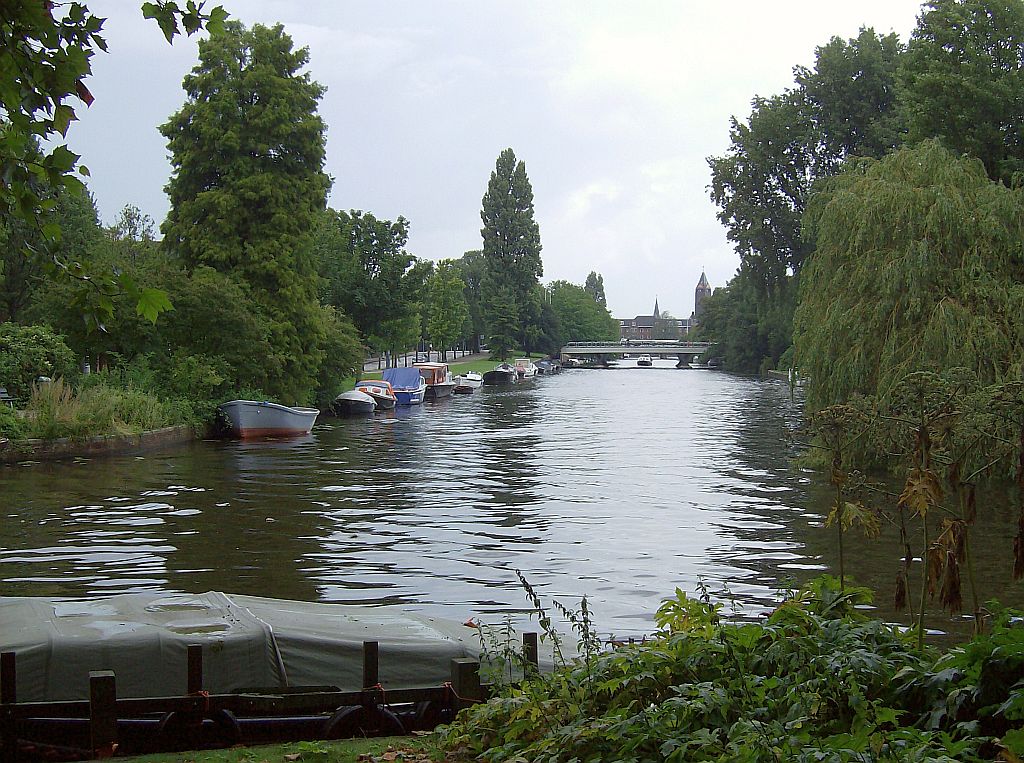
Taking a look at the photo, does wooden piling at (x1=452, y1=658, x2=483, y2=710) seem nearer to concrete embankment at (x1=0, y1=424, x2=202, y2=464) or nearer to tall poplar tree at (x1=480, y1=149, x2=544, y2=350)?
concrete embankment at (x1=0, y1=424, x2=202, y2=464)

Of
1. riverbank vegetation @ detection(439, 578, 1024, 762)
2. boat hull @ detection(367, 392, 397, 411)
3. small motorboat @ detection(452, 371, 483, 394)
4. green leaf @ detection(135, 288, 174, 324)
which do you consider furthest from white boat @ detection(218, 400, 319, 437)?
small motorboat @ detection(452, 371, 483, 394)

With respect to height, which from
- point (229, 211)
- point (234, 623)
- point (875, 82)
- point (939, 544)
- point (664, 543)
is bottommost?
point (664, 543)

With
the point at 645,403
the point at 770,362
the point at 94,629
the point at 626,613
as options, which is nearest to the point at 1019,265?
the point at 626,613

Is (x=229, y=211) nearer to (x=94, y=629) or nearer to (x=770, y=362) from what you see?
(x=94, y=629)

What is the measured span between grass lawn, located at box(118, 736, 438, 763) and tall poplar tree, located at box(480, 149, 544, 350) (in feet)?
381

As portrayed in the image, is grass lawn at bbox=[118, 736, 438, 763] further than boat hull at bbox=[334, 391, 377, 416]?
No

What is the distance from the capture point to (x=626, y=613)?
1280 cm

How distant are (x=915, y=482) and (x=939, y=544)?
39cm

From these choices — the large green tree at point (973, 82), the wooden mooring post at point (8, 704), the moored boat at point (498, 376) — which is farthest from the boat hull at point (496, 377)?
the wooden mooring post at point (8, 704)

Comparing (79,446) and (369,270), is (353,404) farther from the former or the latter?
(79,446)

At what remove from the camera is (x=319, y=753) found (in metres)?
5.95

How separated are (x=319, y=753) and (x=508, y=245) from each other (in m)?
121

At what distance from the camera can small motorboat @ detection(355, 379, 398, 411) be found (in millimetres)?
55975

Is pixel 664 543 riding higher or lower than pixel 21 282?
lower
